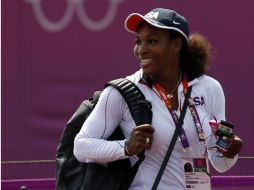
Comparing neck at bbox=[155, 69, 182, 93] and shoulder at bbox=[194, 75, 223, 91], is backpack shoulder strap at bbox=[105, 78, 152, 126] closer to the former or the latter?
neck at bbox=[155, 69, 182, 93]

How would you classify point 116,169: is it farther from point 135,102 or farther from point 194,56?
point 194,56

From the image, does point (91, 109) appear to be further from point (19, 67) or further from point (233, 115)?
point (233, 115)

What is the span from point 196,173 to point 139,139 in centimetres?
37

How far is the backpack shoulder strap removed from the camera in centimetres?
323

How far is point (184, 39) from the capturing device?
3.50 m

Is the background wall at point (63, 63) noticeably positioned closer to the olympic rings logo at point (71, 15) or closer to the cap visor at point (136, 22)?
the olympic rings logo at point (71, 15)

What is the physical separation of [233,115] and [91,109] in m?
2.08

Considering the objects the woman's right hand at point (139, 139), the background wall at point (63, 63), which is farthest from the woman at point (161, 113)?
the background wall at point (63, 63)

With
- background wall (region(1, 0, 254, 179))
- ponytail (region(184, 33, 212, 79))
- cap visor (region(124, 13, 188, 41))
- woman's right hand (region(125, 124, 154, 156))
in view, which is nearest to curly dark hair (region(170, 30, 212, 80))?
ponytail (region(184, 33, 212, 79))

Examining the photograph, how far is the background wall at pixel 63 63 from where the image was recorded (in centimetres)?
503

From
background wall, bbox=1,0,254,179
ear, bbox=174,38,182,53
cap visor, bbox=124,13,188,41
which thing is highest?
cap visor, bbox=124,13,188,41

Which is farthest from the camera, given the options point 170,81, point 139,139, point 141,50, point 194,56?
point 194,56

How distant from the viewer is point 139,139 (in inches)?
123

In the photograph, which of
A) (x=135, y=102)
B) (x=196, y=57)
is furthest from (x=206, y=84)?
(x=135, y=102)
